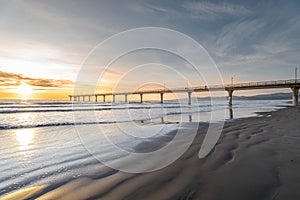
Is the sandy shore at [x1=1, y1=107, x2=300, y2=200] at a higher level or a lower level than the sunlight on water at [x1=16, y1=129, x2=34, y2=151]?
higher

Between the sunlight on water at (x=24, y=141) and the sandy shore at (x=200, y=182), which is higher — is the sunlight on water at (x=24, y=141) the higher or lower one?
the lower one


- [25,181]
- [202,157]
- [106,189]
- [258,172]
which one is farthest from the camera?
[202,157]

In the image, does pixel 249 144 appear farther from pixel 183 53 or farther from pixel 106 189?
pixel 183 53

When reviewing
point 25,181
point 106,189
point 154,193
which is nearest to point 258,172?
point 154,193

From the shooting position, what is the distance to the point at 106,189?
3164 mm

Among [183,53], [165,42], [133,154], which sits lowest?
[133,154]

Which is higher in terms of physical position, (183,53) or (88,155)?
A: (183,53)

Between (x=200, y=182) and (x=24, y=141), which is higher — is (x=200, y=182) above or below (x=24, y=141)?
above

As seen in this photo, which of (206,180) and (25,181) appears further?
(25,181)

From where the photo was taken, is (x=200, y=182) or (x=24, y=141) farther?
(x=24, y=141)

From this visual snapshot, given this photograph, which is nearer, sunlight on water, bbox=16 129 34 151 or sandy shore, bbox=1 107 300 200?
sandy shore, bbox=1 107 300 200

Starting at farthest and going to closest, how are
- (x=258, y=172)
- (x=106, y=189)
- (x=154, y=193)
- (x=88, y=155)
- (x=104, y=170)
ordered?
(x=88, y=155) < (x=104, y=170) < (x=258, y=172) < (x=106, y=189) < (x=154, y=193)

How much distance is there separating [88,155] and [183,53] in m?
6.40

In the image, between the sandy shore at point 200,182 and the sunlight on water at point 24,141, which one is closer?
the sandy shore at point 200,182
